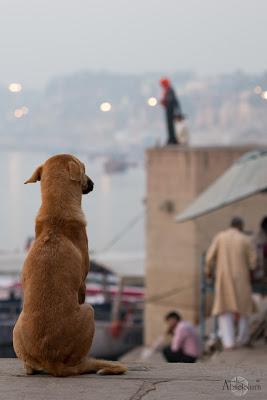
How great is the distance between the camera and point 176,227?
15.2m

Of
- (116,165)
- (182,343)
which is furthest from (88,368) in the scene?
(116,165)

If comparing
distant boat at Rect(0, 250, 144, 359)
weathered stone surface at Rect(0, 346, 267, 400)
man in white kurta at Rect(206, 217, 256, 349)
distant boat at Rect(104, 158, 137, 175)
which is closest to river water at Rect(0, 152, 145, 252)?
distant boat at Rect(104, 158, 137, 175)

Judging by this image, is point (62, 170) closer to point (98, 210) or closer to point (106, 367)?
point (106, 367)

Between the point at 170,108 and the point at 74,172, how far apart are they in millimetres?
12169

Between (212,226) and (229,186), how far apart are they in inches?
168

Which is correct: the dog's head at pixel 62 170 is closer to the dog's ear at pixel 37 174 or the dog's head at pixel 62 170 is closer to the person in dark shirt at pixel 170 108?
the dog's ear at pixel 37 174

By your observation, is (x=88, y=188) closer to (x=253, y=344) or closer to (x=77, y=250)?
Result: (x=77, y=250)

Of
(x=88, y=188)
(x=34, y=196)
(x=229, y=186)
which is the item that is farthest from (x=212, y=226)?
(x=34, y=196)

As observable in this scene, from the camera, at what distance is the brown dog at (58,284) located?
4.77 metres

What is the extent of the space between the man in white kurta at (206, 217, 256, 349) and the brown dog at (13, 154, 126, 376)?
464 cm

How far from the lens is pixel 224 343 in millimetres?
9969

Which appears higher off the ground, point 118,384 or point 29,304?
point 29,304

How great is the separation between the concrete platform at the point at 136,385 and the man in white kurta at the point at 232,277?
4196 mm

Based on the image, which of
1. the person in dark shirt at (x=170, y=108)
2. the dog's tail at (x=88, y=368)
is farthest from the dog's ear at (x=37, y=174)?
the person in dark shirt at (x=170, y=108)
